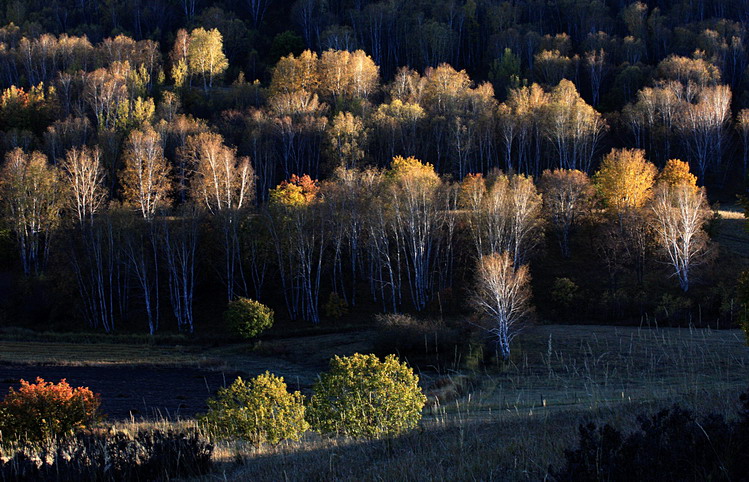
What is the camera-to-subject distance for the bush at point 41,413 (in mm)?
15140

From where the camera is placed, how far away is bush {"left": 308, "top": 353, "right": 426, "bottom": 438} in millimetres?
13023

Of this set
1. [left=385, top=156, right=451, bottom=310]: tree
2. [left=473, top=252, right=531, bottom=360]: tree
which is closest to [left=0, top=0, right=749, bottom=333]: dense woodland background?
[left=385, top=156, right=451, bottom=310]: tree

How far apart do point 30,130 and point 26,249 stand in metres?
33.1

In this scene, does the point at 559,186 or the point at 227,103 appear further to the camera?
the point at 227,103

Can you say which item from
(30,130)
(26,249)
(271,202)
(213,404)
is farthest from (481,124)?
(213,404)

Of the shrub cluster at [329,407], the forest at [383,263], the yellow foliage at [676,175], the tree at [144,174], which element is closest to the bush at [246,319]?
the forest at [383,263]

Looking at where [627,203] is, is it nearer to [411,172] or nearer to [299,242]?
[411,172]

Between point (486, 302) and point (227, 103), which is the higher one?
point (227, 103)

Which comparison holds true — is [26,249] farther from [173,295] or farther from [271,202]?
[271,202]

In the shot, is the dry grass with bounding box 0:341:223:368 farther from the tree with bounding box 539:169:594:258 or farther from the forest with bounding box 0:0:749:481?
the tree with bounding box 539:169:594:258

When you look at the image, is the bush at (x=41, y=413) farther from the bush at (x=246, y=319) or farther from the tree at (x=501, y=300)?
the bush at (x=246, y=319)

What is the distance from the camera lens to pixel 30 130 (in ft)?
290

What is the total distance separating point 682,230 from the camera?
51938mm

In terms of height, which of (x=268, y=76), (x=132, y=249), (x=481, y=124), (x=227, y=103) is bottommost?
(x=132, y=249)
